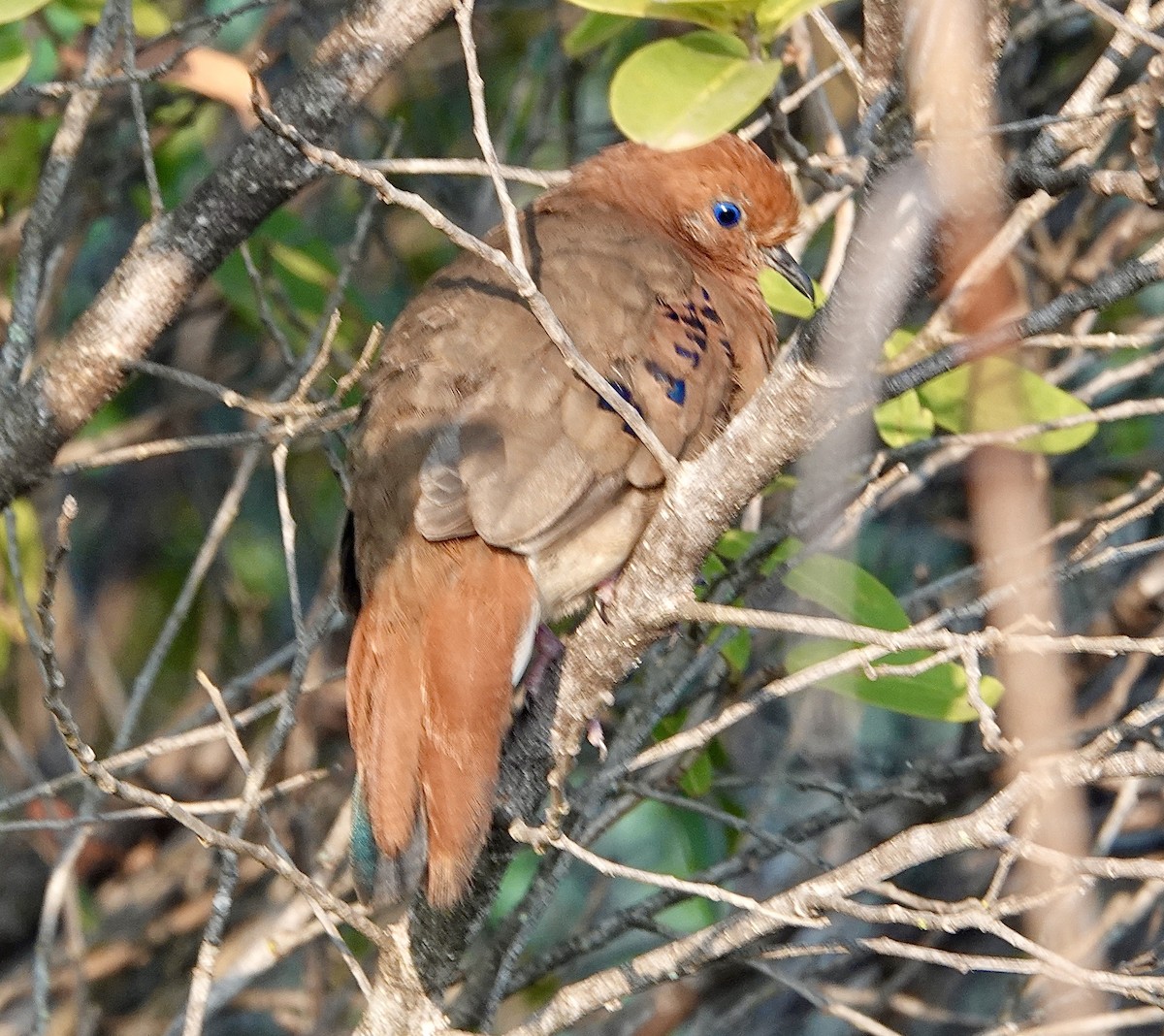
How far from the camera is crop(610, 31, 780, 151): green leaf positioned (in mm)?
2584

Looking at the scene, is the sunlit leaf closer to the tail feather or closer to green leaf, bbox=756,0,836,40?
the tail feather

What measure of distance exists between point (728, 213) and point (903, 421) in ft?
2.34

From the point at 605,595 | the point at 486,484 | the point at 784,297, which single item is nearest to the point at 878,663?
the point at 605,595

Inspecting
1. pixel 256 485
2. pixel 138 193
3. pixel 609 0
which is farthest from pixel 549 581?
pixel 256 485

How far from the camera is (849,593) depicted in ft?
9.12

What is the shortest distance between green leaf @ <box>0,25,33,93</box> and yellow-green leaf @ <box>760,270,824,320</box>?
4.97 ft

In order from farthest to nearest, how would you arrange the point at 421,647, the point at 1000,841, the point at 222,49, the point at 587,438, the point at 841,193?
the point at 222,49, the point at 841,193, the point at 587,438, the point at 421,647, the point at 1000,841

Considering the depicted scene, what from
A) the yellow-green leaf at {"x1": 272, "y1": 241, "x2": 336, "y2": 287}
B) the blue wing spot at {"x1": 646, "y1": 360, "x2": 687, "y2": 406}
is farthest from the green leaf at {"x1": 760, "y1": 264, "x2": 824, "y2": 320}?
the yellow-green leaf at {"x1": 272, "y1": 241, "x2": 336, "y2": 287}

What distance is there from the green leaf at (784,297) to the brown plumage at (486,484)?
2.0 inches

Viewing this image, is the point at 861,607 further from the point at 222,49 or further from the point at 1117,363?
the point at 222,49

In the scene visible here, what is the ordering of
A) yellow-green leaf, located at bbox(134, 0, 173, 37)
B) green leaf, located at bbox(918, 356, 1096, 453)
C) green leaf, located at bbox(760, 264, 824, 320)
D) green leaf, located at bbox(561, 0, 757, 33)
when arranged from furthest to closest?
yellow-green leaf, located at bbox(134, 0, 173, 37), green leaf, located at bbox(760, 264, 824, 320), green leaf, located at bbox(918, 356, 1096, 453), green leaf, located at bbox(561, 0, 757, 33)

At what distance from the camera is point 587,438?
9.36 feet

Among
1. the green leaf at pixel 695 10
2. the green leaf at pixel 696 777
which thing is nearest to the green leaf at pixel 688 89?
the green leaf at pixel 695 10

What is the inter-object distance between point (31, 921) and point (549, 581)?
2.63m
